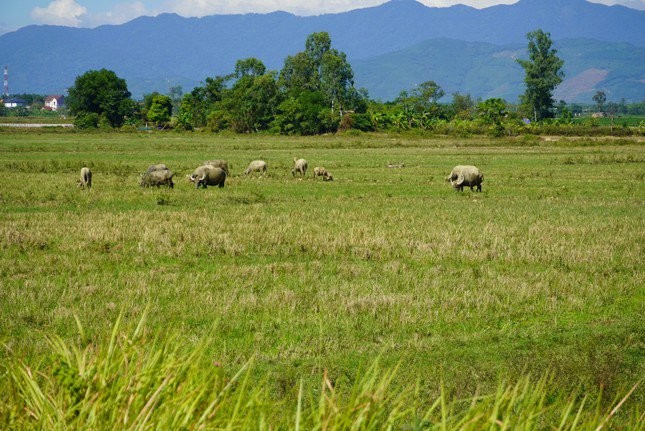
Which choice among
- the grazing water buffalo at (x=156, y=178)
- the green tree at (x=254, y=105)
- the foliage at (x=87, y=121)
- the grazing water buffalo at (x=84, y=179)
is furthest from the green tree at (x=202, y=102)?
the grazing water buffalo at (x=156, y=178)

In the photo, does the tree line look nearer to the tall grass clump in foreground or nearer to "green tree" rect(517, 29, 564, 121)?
"green tree" rect(517, 29, 564, 121)

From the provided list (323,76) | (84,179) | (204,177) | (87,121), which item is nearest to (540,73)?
(323,76)

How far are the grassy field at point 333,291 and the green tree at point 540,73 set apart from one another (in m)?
89.1

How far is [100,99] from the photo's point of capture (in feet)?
314

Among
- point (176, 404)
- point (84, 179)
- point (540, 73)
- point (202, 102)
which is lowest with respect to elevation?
point (84, 179)

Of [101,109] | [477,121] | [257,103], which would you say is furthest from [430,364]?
[101,109]

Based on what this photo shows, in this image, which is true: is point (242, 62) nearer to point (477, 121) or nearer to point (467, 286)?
point (477, 121)

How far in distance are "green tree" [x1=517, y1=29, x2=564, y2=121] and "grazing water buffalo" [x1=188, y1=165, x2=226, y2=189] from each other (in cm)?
9097

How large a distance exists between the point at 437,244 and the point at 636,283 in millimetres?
3927

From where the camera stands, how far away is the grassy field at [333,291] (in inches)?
230

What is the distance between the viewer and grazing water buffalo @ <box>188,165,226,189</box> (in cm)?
2552

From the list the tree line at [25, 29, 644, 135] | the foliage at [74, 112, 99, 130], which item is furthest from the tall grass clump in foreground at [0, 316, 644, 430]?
the foliage at [74, 112, 99, 130]

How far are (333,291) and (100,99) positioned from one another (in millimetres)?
91965

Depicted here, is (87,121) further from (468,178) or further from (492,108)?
(468,178)
